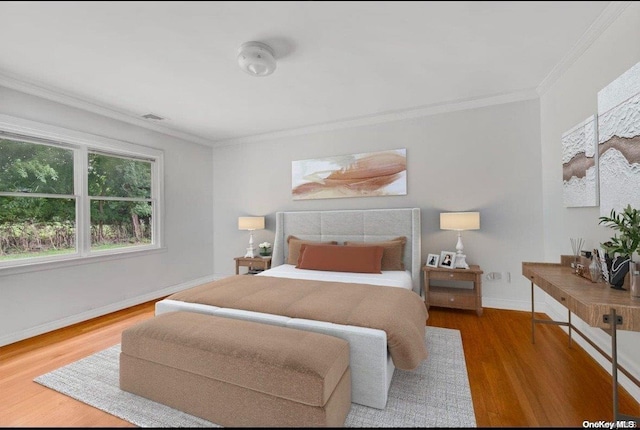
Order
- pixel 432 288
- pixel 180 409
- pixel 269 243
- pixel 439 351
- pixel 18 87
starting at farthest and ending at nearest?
pixel 269 243 < pixel 432 288 < pixel 18 87 < pixel 439 351 < pixel 180 409

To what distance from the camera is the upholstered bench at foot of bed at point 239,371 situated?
1375 mm

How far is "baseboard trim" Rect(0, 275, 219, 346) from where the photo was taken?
2655mm

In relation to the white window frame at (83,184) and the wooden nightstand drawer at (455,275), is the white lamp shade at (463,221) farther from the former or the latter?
the white window frame at (83,184)

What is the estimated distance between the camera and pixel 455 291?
330 centimetres

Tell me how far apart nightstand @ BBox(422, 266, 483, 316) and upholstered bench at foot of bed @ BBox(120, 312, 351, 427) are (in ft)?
6.45

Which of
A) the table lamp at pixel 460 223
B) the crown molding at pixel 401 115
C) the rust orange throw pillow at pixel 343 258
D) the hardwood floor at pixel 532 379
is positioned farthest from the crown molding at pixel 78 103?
the hardwood floor at pixel 532 379

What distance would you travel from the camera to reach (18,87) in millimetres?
2658

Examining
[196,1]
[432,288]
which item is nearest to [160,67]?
[196,1]

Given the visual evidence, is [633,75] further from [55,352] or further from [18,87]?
[18,87]

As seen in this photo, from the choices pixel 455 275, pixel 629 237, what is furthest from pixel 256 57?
pixel 455 275

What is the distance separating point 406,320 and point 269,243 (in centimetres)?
302

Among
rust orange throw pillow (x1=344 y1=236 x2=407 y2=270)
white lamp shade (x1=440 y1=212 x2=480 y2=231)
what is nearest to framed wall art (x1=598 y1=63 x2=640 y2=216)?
white lamp shade (x1=440 y1=212 x2=480 y2=231)

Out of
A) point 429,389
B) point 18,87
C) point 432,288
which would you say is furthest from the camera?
point 432,288

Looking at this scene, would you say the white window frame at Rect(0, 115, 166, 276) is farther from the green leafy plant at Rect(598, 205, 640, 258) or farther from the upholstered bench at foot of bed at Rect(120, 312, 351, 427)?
the green leafy plant at Rect(598, 205, 640, 258)
